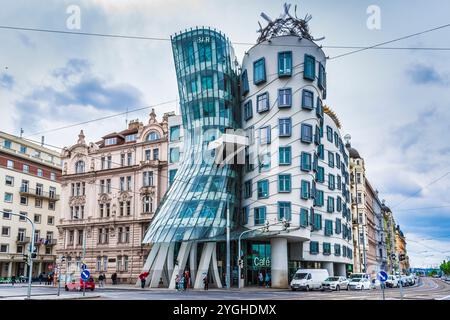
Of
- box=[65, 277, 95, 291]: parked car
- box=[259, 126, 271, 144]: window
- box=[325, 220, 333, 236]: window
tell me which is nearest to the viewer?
box=[65, 277, 95, 291]: parked car

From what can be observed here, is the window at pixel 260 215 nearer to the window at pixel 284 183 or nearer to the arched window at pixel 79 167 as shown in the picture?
the window at pixel 284 183

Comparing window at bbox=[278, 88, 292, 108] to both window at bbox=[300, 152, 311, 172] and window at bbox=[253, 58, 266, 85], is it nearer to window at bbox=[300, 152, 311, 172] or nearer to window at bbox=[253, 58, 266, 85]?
window at bbox=[253, 58, 266, 85]

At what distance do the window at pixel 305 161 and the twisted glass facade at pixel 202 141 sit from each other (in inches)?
278

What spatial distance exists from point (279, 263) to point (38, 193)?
159 ft

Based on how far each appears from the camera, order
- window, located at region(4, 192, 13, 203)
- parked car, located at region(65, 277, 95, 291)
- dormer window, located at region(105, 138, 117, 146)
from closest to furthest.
A: parked car, located at region(65, 277, 95, 291), dormer window, located at region(105, 138, 117, 146), window, located at region(4, 192, 13, 203)

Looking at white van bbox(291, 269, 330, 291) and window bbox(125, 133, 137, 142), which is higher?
window bbox(125, 133, 137, 142)

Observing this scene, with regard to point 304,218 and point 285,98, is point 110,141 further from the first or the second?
point 304,218

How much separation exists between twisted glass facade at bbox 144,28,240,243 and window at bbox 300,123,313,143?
7.62 meters

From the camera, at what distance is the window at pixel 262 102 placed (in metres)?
48.4

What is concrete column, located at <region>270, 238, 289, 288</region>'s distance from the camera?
149 ft

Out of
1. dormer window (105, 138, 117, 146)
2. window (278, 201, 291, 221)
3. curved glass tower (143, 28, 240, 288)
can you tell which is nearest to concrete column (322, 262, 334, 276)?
window (278, 201, 291, 221)

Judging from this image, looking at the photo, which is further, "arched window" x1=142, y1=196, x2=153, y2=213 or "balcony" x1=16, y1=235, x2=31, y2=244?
"balcony" x1=16, y1=235, x2=31, y2=244
